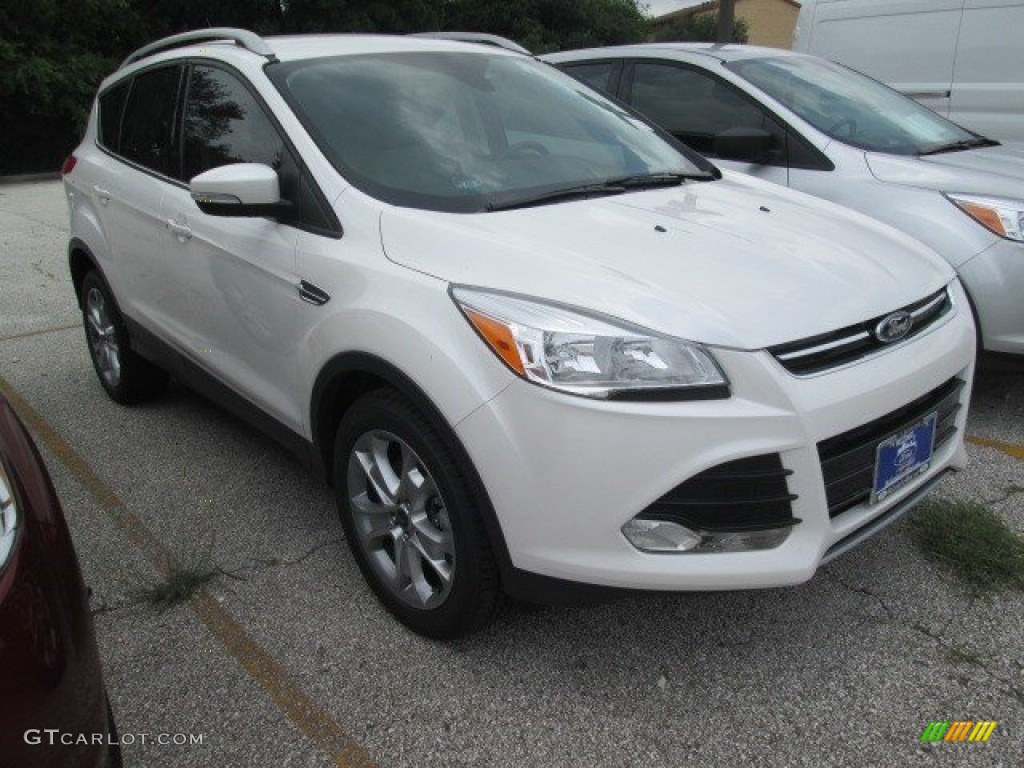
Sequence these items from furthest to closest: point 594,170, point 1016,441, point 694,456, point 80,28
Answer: point 80,28, point 1016,441, point 594,170, point 694,456

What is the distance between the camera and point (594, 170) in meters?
2.99

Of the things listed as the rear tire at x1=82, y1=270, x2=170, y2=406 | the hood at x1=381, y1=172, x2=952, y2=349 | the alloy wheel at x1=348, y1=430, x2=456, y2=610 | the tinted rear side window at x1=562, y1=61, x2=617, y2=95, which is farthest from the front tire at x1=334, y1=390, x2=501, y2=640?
the tinted rear side window at x1=562, y1=61, x2=617, y2=95

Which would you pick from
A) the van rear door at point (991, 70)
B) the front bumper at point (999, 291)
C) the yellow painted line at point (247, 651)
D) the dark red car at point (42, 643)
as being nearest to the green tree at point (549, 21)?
the van rear door at point (991, 70)

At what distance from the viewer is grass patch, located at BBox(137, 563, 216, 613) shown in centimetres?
274

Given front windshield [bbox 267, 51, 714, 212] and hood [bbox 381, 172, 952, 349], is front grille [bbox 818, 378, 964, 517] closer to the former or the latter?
hood [bbox 381, 172, 952, 349]

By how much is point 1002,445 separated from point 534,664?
2407 millimetres

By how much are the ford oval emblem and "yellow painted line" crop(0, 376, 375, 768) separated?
1660 mm

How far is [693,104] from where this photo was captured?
4.75m

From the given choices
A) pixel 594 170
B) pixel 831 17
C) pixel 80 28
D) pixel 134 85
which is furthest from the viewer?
pixel 80 28

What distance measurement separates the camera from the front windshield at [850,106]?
430 centimetres

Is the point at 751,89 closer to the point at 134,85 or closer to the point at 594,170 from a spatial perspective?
the point at 594,170

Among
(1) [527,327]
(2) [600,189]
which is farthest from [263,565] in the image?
(2) [600,189]

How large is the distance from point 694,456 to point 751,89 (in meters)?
3.11

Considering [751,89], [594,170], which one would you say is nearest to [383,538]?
[594,170]
